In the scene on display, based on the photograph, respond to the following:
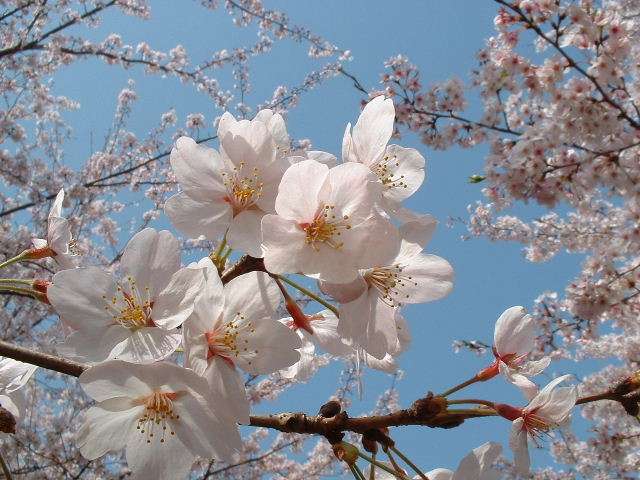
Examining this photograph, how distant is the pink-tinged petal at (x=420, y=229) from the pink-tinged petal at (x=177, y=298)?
452 millimetres

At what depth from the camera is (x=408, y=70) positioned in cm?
761

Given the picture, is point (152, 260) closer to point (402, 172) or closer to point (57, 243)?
point (57, 243)

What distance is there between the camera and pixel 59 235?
5.27ft

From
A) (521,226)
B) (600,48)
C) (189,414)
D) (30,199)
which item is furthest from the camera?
(521,226)

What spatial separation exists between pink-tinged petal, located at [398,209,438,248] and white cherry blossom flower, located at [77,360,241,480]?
0.52 metres

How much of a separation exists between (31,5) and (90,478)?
6391 millimetres

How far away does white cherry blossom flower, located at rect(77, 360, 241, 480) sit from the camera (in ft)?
3.61

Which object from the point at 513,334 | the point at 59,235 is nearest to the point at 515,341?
the point at 513,334

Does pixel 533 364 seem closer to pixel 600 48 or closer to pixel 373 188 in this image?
pixel 373 188

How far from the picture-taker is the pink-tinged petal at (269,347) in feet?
3.96

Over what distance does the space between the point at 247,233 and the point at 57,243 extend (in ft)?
2.22

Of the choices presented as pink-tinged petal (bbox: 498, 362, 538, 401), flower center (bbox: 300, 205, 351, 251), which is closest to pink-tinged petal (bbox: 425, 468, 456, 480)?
pink-tinged petal (bbox: 498, 362, 538, 401)

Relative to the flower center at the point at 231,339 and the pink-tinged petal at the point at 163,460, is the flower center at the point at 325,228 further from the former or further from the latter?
the pink-tinged petal at the point at 163,460

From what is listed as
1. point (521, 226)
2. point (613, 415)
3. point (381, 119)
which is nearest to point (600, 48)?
point (521, 226)
